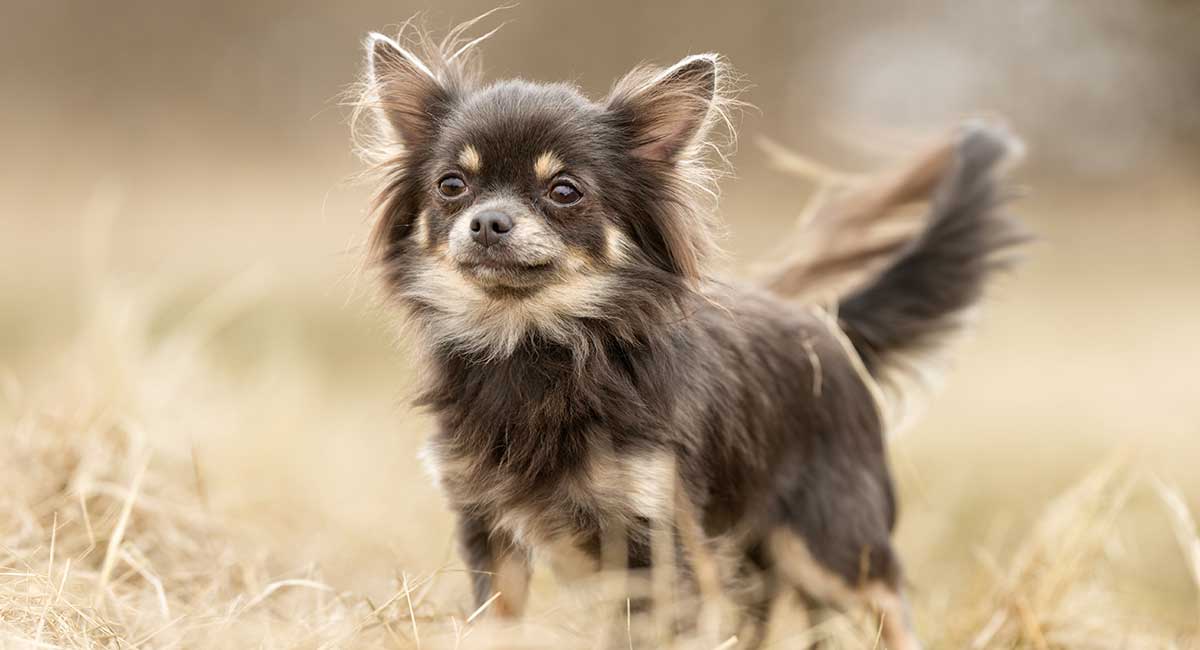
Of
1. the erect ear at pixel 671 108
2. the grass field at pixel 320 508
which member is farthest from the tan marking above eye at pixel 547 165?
the grass field at pixel 320 508

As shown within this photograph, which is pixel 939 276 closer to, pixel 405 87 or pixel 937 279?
pixel 937 279

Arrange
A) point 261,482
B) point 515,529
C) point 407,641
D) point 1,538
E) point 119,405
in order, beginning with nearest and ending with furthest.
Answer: point 407,641
point 515,529
point 1,538
point 119,405
point 261,482

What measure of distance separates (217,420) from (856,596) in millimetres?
3171

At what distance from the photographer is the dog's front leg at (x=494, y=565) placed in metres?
3.30

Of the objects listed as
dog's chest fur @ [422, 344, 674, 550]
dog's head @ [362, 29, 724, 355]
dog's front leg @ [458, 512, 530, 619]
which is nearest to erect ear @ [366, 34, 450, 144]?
dog's head @ [362, 29, 724, 355]

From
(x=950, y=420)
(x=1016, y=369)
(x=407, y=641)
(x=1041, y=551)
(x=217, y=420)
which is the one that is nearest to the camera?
(x=407, y=641)

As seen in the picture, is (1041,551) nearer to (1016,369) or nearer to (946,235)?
(946,235)

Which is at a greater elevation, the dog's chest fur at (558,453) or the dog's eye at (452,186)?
the dog's eye at (452,186)

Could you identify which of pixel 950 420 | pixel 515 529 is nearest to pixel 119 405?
pixel 515 529

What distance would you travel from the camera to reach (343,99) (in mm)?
3674

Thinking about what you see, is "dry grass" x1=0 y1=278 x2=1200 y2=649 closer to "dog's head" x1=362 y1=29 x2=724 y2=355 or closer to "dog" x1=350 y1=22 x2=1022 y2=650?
"dog" x1=350 y1=22 x2=1022 y2=650

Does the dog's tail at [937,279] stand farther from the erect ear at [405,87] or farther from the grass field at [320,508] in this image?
the erect ear at [405,87]

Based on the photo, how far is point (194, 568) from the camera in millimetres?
3748

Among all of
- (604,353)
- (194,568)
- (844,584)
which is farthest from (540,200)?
(194,568)
